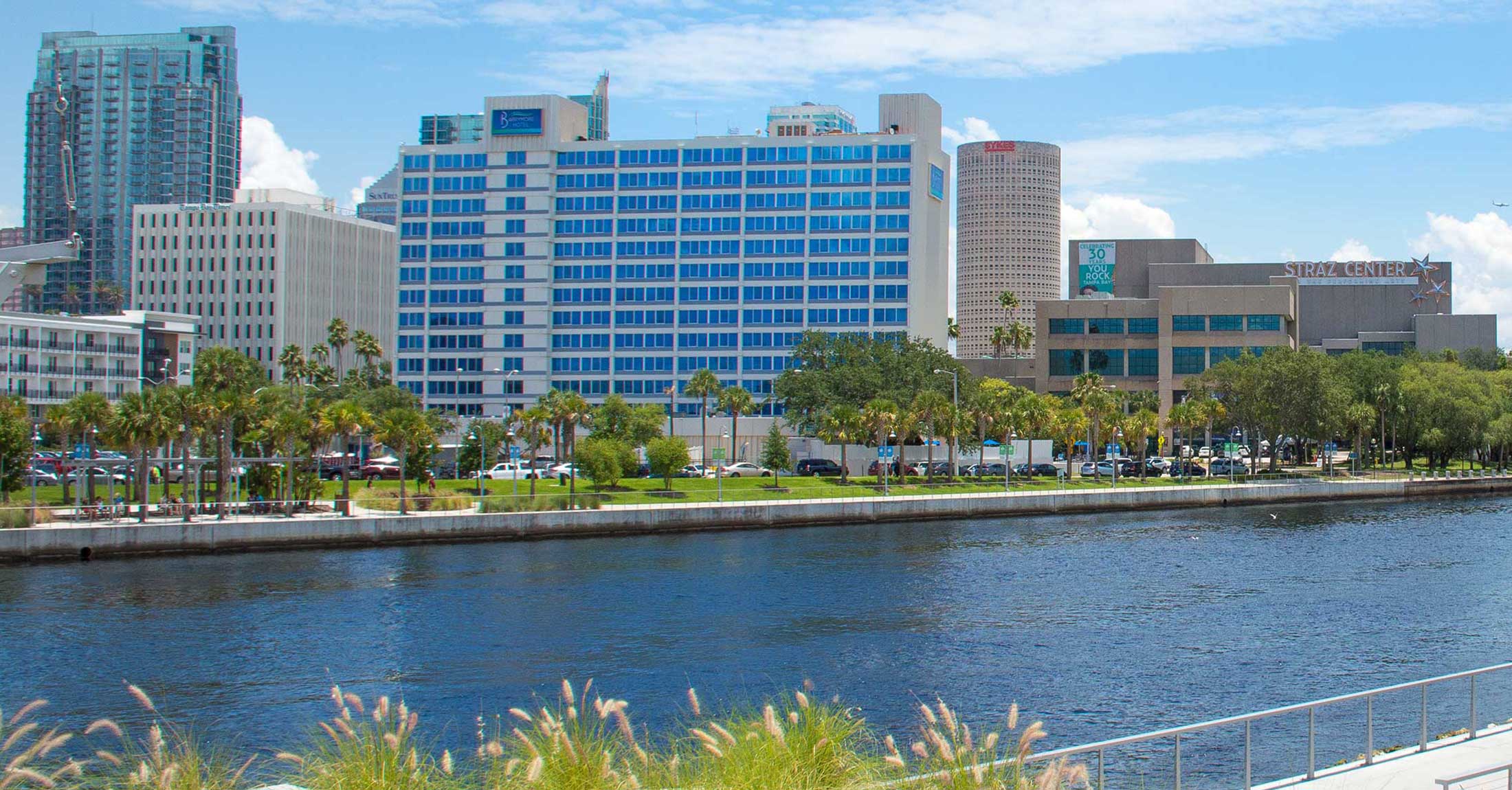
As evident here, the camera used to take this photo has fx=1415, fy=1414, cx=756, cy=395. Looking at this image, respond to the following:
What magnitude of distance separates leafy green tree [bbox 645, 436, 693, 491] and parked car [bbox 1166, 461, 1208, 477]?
52.8 metres

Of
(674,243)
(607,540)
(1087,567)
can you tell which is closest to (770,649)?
(1087,567)

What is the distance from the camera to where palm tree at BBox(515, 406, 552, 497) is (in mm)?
93181

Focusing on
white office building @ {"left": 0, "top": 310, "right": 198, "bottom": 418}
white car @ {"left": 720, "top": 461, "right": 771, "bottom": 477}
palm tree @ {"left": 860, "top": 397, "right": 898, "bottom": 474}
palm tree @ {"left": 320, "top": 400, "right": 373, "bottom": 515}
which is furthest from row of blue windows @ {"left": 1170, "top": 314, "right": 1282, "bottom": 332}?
palm tree @ {"left": 320, "top": 400, "right": 373, "bottom": 515}

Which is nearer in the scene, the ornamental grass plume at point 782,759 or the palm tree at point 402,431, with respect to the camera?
the ornamental grass plume at point 782,759

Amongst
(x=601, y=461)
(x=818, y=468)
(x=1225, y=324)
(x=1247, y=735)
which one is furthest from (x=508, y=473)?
(x=1225, y=324)

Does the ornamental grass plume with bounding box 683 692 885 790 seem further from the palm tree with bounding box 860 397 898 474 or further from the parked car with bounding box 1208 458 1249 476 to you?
the parked car with bounding box 1208 458 1249 476

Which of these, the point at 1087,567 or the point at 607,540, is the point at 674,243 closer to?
the point at 607,540

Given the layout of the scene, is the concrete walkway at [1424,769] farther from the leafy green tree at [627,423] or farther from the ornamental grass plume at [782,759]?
the leafy green tree at [627,423]

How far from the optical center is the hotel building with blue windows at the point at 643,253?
165 m

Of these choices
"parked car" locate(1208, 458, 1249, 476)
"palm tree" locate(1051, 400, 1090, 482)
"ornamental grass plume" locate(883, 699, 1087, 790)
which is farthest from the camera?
"parked car" locate(1208, 458, 1249, 476)

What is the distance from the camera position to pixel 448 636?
1902 inches

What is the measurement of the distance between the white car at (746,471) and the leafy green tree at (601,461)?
1676 cm

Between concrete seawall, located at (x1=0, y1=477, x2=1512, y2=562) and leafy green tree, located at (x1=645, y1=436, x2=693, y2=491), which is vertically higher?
leafy green tree, located at (x1=645, y1=436, x2=693, y2=491)

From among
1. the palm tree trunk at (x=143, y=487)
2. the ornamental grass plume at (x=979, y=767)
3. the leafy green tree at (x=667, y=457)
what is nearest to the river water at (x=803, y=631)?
the palm tree trunk at (x=143, y=487)
